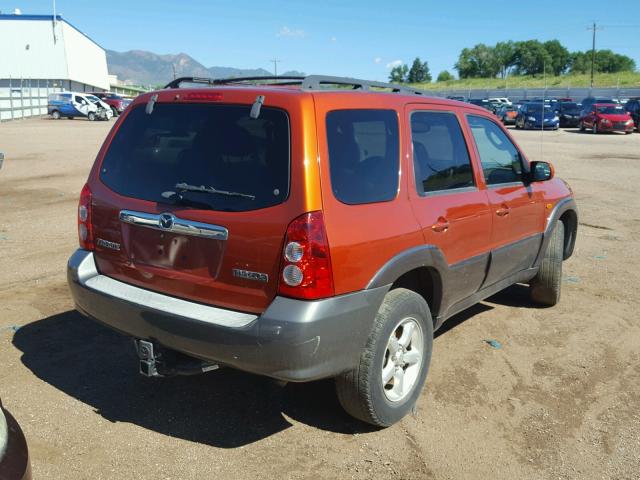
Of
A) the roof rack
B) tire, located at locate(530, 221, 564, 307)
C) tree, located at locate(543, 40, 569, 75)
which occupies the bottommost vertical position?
tire, located at locate(530, 221, 564, 307)

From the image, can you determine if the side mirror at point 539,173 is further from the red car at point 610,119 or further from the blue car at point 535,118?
the blue car at point 535,118

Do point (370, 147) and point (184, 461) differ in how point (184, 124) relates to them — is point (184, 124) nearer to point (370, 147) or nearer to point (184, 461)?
point (370, 147)

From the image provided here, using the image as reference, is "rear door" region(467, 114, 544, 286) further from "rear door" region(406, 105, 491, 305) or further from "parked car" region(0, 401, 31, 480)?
"parked car" region(0, 401, 31, 480)

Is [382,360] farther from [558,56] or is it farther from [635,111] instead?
[558,56]

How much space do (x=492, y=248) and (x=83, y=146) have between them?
796 inches

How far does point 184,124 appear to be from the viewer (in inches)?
134

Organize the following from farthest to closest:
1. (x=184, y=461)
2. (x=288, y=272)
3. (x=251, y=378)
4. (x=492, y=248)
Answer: (x=492, y=248) < (x=251, y=378) < (x=184, y=461) < (x=288, y=272)

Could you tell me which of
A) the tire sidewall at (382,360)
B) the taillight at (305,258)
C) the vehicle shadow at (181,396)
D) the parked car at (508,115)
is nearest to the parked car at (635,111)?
the parked car at (508,115)

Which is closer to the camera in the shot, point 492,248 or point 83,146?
point 492,248

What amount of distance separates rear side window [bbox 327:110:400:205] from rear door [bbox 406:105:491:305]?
18cm

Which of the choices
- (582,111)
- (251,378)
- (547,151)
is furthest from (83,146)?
(582,111)

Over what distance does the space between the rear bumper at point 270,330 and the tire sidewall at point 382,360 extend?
15cm

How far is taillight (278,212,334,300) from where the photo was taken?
2932mm

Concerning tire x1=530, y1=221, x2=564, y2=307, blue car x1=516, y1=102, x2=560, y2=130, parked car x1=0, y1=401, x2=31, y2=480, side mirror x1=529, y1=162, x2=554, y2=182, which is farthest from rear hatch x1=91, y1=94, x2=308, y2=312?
blue car x1=516, y1=102, x2=560, y2=130
